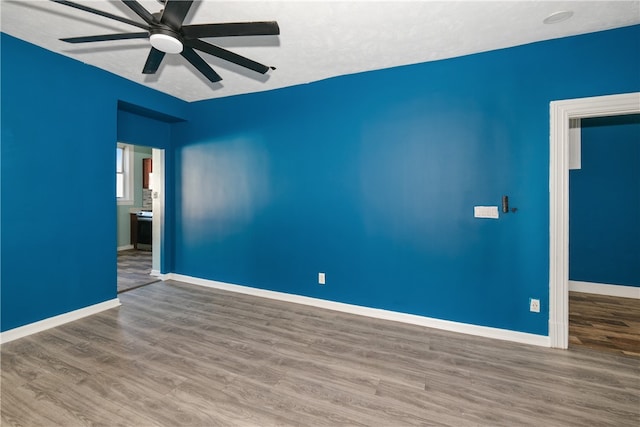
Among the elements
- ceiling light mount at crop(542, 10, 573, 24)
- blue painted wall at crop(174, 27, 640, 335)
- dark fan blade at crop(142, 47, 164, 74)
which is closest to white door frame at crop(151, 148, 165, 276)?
blue painted wall at crop(174, 27, 640, 335)

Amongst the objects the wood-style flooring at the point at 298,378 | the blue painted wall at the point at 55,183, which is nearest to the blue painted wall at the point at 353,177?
the blue painted wall at the point at 55,183

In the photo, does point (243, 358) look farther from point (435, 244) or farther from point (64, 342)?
point (435, 244)

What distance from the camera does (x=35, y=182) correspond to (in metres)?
2.81

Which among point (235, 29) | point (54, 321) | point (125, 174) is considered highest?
point (235, 29)

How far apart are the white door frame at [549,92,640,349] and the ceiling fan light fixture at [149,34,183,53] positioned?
3150mm

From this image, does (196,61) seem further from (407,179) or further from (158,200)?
(158,200)

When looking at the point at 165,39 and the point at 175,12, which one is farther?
the point at 165,39

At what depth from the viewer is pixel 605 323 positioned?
3061 mm

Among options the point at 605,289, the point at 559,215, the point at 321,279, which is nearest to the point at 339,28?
the point at 559,215

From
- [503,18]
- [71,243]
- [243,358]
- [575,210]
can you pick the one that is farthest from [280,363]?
[575,210]

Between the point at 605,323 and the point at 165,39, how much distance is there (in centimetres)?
487

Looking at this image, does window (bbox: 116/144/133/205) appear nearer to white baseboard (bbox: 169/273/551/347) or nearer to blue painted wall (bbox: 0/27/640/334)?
blue painted wall (bbox: 0/27/640/334)

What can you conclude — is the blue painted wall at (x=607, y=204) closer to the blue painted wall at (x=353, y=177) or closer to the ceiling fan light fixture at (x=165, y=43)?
the blue painted wall at (x=353, y=177)

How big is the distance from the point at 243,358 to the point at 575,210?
4.94 meters
